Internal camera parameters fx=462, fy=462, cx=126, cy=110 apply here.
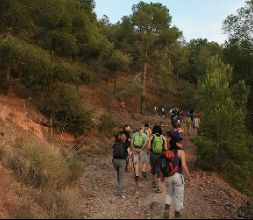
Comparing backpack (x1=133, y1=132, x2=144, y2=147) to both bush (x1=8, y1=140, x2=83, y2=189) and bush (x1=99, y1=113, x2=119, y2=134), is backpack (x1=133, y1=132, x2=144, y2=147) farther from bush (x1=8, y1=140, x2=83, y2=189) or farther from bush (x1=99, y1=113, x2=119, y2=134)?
bush (x1=99, y1=113, x2=119, y2=134)

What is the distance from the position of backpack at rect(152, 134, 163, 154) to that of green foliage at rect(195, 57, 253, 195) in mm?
6042

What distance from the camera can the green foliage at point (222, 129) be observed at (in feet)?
63.0

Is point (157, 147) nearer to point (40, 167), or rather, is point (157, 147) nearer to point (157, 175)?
point (157, 175)

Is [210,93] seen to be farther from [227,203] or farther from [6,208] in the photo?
[6,208]

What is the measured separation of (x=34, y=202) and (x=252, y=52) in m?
19.3

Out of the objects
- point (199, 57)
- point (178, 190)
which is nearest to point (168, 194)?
point (178, 190)

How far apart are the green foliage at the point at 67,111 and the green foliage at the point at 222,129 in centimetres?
838

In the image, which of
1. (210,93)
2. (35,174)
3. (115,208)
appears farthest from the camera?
(210,93)

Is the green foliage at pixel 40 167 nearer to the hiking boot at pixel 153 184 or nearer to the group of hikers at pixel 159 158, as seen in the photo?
the group of hikers at pixel 159 158

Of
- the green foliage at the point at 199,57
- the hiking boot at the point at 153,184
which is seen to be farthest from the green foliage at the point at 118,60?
the hiking boot at the point at 153,184

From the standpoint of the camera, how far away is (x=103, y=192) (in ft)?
46.9

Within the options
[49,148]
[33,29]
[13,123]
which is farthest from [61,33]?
[49,148]

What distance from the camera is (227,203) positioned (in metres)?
14.8

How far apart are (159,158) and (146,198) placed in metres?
1.21
